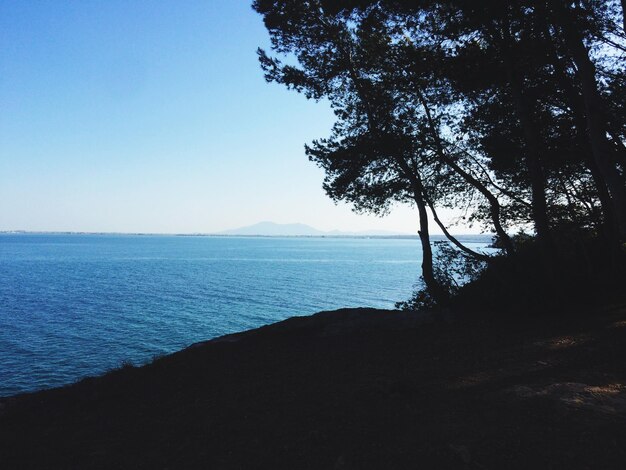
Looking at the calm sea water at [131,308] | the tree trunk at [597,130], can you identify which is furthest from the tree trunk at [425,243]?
the calm sea water at [131,308]

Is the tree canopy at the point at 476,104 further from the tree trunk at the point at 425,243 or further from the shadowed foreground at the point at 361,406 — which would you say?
the shadowed foreground at the point at 361,406

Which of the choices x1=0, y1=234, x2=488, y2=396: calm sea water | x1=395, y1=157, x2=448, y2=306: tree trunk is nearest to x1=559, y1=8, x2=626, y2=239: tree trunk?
x1=395, y1=157, x2=448, y2=306: tree trunk

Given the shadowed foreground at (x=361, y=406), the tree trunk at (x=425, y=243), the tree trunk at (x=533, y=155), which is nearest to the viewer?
the shadowed foreground at (x=361, y=406)

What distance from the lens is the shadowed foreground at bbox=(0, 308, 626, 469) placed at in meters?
5.26

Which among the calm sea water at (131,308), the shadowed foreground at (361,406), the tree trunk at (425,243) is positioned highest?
the tree trunk at (425,243)

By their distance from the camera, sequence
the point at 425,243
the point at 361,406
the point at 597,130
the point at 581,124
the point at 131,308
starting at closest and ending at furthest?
the point at 361,406
the point at 597,130
the point at 581,124
the point at 425,243
the point at 131,308

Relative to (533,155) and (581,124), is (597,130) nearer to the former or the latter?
(533,155)

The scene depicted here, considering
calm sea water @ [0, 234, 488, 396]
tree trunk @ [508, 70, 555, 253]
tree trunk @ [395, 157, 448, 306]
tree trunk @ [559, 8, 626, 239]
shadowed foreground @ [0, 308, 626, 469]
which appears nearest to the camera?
shadowed foreground @ [0, 308, 626, 469]

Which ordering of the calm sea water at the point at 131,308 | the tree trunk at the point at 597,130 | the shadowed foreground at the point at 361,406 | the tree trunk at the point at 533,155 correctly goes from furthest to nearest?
the calm sea water at the point at 131,308 → the tree trunk at the point at 533,155 → the tree trunk at the point at 597,130 → the shadowed foreground at the point at 361,406

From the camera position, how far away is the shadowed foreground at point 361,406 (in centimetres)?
526

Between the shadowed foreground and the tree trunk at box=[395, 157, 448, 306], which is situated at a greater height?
the tree trunk at box=[395, 157, 448, 306]

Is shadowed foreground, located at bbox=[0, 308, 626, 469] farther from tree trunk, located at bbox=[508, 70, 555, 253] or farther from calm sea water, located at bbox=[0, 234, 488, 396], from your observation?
calm sea water, located at bbox=[0, 234, 488, 396]

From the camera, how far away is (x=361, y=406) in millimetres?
6852

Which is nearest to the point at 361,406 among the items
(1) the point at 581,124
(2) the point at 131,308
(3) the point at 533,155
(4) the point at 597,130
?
(4) the point at 597,130
